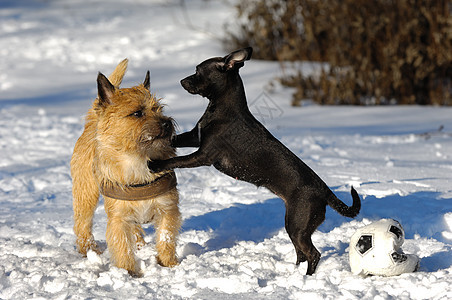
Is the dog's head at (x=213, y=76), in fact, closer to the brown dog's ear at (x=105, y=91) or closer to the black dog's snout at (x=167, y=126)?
the black dog's snout at (x=167, y=126)

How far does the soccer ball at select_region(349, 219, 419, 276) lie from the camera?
10.5 ft

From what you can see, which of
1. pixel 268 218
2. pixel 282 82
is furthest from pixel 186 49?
pixel 268 218

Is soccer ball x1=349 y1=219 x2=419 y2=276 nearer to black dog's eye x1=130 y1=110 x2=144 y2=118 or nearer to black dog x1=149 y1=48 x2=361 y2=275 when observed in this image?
black dog x1=149 y1=48 x2=361 y2=275

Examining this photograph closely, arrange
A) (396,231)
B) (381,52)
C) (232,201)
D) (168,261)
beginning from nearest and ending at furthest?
1. (396,231)
2. (168,261)
3. (232,201)
4. (381,52)

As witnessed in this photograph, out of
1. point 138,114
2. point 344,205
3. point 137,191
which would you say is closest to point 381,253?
point 344,205

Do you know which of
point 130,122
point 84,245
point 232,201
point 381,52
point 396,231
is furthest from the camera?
point 381,52

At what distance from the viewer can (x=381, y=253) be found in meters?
3.21

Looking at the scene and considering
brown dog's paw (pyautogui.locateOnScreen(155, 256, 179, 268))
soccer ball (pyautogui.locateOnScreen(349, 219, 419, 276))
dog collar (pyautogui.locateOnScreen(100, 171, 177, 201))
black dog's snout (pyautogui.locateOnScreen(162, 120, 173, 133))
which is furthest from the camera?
brown dog's paw (pyautogui.locateOnScreen(155, 256, 179, 268))

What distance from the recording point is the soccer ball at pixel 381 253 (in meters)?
3.20

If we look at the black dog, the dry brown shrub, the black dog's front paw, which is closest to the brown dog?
the black dog's front paw

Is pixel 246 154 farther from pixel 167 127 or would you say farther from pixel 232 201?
pixel 232 201

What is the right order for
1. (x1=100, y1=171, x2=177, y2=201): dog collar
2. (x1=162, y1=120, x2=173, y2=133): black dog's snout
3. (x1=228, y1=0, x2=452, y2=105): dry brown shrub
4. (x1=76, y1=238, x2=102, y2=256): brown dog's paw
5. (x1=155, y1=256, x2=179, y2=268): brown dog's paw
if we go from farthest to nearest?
(x1=228, y1=0, x2=452, y2=105): dry brown shrub < (x1=76, y1=238, x2=102, y2=256): brown dog's paw < (x1=155, y1=256, x2=179, y2=268): brown dog's paw < (x1=100, y1=171, x2=177, y2=201): dog collar < (x1=162, y1=120, x2=173, y2=133): black dog's snout

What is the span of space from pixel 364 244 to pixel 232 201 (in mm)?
1841

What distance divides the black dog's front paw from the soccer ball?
122cm
